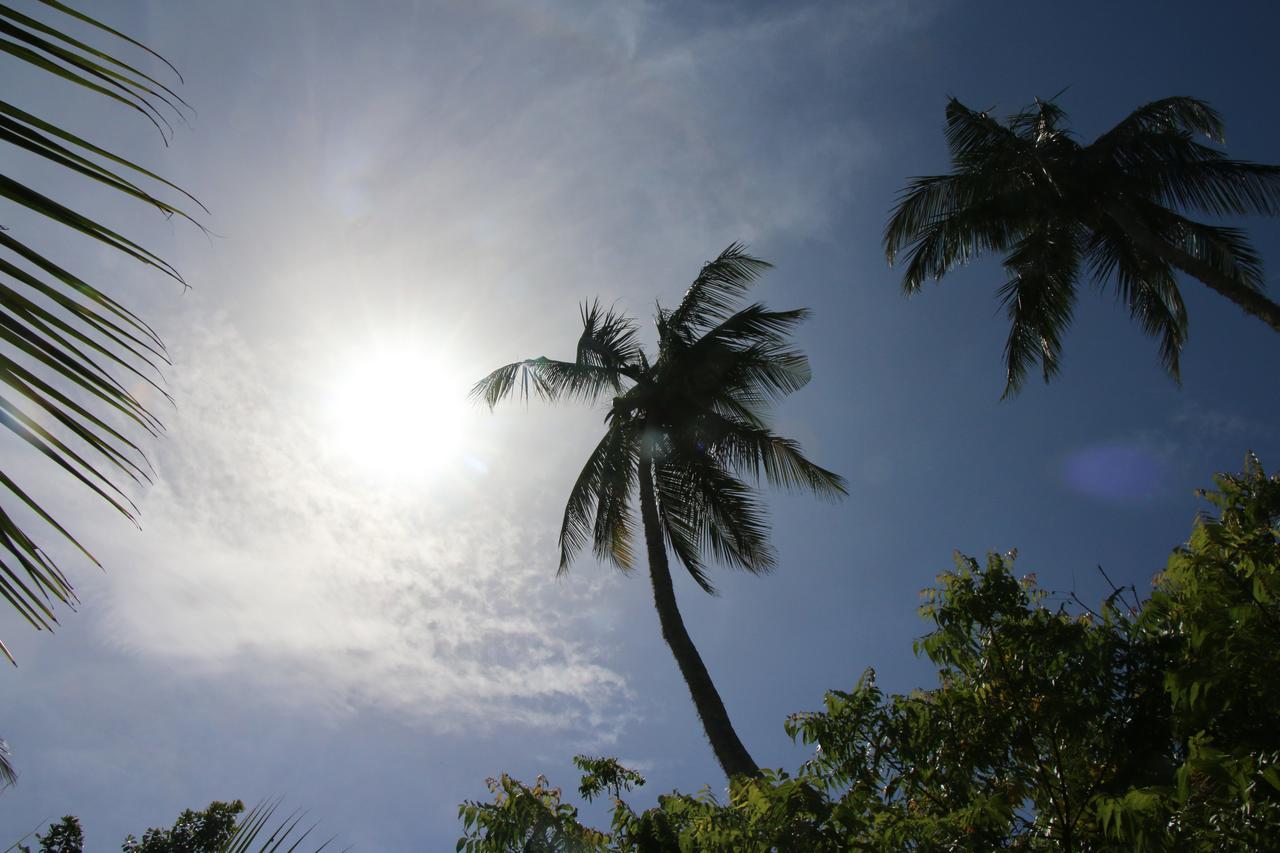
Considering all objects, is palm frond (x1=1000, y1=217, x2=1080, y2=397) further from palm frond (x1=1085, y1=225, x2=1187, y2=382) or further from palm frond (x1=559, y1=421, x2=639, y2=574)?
palm frond (x1=559, y1=421, x2=639, y2=574)

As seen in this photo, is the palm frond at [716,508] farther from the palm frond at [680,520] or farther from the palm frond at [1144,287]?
the palm frond at [1144,287]

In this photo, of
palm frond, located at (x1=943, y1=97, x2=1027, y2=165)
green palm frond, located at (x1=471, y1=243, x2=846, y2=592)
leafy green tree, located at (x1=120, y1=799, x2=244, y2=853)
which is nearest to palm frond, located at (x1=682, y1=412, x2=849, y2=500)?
green palm frond, located at (x1=471, y1=243, x2=846, y2=592)

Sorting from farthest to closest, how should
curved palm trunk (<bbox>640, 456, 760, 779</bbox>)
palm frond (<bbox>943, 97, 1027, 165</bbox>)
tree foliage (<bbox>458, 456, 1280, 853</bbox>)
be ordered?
palm frond (<bbox>943, 97, 1027, 165</bbox>)
curved palm trunk (<bbox>640, 456, 760, 779</bbox>)
tree foliage (<bbox>458, 456, 1280, 853</bbox>)

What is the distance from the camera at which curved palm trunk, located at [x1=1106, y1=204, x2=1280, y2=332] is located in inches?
409

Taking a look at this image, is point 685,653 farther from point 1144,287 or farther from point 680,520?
point 1144,287

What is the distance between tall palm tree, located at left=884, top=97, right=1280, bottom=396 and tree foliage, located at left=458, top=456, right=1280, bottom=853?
28.3 feet

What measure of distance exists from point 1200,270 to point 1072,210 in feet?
8.48

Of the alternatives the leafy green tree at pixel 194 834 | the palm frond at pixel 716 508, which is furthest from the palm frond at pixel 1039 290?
the leafy green tree at pixel 194 834

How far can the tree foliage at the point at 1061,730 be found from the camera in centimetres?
416

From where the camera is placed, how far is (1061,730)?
5035 millimetres

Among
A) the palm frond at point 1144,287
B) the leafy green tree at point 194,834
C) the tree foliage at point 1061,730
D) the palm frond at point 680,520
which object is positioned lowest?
the tree foliage at point 1061,730

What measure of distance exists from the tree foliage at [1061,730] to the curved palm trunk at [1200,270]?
20.8ft

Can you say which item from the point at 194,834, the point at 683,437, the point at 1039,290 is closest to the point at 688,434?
the point at 683,437

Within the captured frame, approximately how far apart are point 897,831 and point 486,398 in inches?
433
